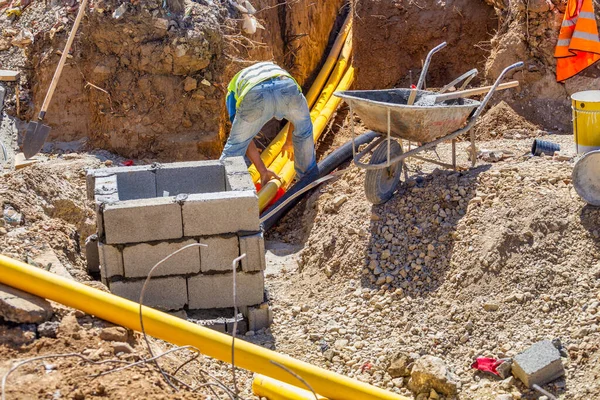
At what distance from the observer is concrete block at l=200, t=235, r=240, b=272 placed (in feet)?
17.7

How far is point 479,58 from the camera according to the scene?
10.1 m

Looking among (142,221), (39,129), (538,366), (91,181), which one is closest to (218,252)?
(142,221)

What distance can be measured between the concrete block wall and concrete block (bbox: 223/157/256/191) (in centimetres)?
1

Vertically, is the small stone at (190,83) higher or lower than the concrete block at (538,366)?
higher

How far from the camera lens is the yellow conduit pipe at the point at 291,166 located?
298 inches

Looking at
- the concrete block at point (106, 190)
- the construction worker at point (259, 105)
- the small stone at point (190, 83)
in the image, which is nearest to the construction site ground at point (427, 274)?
the concrete block at point (106, 190)

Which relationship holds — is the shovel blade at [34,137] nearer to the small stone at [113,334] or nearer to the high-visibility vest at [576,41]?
the small stone at [113,334]

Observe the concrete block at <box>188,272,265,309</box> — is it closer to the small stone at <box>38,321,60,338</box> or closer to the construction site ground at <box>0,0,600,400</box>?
the construction site ground at <box>0,0,600,400</box>

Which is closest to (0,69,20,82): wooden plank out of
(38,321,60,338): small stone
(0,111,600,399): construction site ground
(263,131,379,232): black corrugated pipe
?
(0,111,600,399): construction site ground

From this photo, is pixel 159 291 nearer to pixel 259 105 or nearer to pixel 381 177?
pixel 381 177

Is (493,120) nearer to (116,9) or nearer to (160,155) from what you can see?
(160,155)

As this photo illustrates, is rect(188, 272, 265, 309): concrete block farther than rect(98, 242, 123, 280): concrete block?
Yes

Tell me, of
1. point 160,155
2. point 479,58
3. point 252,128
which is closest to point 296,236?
point 252,128

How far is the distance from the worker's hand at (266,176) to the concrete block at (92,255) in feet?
7.33
